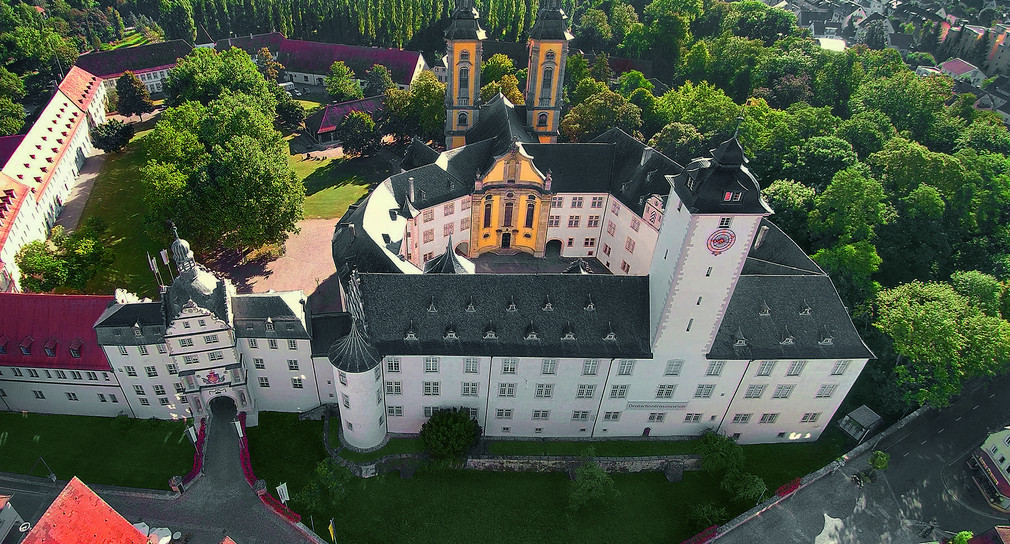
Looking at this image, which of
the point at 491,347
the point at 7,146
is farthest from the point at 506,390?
the point at 7,146

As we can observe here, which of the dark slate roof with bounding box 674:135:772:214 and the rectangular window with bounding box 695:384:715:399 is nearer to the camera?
the dark slate roof with bounding box 674:135:772:214

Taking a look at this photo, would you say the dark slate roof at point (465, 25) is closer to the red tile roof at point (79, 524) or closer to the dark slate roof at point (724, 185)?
the dark slate roof at point (724, 185)

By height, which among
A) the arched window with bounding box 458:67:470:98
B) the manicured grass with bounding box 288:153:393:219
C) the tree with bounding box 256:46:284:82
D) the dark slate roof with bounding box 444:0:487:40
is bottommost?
the manicured grass with bounding box 288:153:393:219

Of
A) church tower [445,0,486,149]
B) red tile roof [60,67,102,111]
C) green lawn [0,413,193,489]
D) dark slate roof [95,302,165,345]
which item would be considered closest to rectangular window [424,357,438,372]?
dark slate roof [95,302,165,345]

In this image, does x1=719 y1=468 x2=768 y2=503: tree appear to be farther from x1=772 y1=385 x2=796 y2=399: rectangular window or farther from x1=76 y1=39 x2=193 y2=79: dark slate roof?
x1=76 y1=39 x2=193 y2=79: dark slate roof

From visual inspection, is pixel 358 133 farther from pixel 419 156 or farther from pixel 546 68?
pixel 546 68

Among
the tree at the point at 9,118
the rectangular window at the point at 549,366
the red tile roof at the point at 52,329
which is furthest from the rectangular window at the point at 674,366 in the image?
the tree at the point at 9,118
